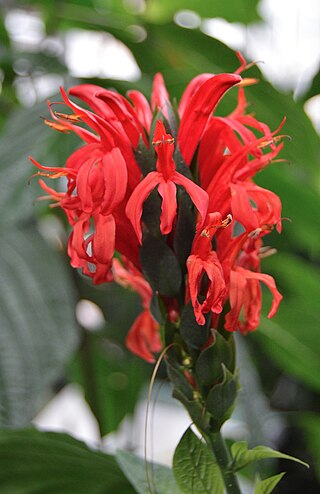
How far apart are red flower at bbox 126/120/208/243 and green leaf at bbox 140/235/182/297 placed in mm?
20

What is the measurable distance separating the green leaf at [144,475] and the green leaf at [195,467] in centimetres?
4

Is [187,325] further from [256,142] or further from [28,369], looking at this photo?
[28,369]

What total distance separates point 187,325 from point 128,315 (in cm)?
47

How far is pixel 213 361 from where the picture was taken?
27 cm

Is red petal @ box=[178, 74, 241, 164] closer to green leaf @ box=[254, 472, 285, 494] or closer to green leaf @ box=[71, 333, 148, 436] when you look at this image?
green leaf @ box=[254, 472, 285, 494]

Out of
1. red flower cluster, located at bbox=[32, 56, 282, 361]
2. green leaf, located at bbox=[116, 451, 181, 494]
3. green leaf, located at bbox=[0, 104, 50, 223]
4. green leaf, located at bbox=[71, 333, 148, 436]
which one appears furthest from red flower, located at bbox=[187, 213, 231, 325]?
green leaf, located at bbox=[71, 333, 148, 436]

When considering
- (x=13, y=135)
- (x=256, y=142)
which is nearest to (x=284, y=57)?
(x=13, y=135)

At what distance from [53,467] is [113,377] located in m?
0.44

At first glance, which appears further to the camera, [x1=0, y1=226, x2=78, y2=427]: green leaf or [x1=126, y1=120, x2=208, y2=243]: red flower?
[x1=0, y1=226, x2=78, y2=427]: green leaf

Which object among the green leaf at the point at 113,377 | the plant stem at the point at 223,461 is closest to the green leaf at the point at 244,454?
the plant stem at the point at 223,461

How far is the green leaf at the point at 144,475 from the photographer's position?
31 cm

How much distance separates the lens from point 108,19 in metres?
0.62

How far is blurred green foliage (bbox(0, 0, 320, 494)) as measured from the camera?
51cm

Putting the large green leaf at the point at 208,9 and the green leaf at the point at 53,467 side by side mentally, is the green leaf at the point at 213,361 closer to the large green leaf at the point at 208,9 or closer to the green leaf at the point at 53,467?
the green leaf at the point at 53,467
